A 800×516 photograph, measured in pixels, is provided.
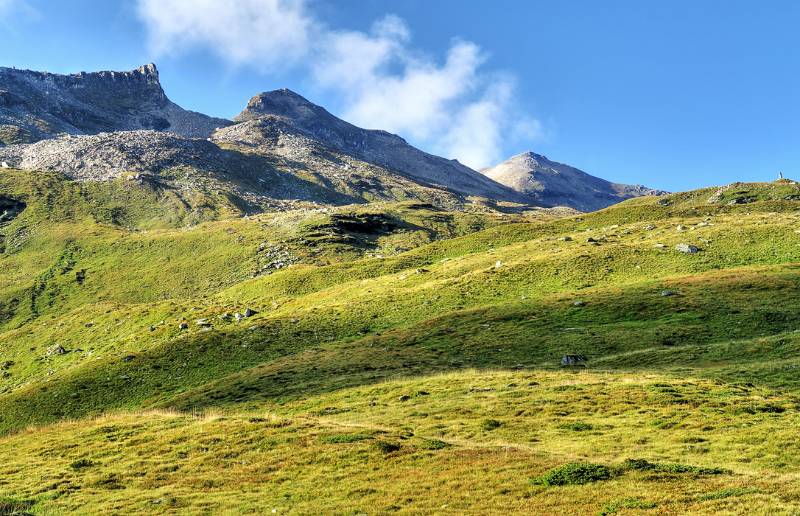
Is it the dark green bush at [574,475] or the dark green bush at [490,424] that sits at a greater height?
the dark green bush at [574,475]

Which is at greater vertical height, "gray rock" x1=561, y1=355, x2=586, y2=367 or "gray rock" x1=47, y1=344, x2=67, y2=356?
"gray rock" x1=47, y1=344, x2=67, y2=356

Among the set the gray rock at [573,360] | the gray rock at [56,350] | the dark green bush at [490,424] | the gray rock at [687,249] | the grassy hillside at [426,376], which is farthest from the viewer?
the gray rock at [687,249]

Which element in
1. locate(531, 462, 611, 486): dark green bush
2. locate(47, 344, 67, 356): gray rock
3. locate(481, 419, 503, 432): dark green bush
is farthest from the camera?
locate(47, 344, 67, 356): gray rock

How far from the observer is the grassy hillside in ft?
66.4

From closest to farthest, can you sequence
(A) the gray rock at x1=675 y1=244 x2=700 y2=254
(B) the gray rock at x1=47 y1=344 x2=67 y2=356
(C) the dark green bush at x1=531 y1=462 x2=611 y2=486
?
(C) the dark green bush at x1=531 y1=462 x2=611 y2=486 < (B) the gray rock at x1=47 y1=344 x2=67 y2=356 < (A) the gray rock at x1=675 y1=244 x2=700 y2=254

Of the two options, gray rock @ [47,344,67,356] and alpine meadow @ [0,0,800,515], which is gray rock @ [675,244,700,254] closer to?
alpine meadow @ [0,0,800,515]

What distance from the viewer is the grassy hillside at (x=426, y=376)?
797 inches

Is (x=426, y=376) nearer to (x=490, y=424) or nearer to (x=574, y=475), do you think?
(x=490, y=424)

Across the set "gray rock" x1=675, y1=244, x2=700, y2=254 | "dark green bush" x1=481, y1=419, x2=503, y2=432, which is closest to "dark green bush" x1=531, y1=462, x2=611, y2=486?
"dark green bush" x1=481, y1=419, x2=503, y2=432

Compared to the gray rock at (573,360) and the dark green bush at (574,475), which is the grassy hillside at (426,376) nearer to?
the dark green bush at (574,475)

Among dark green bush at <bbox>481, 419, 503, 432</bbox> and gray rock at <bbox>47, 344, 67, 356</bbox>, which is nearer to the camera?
dark green bush at <bbox>481, 419, 503, 432</bbox>

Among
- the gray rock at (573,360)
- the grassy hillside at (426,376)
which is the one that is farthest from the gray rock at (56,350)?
the gray rock at (573,360)

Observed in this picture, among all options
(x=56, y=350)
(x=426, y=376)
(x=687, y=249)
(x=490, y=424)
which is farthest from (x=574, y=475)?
(x=56, y=350)

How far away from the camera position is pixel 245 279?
103812mm
